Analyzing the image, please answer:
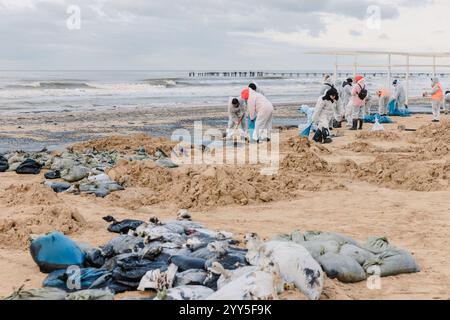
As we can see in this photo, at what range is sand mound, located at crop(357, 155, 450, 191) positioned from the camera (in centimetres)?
973

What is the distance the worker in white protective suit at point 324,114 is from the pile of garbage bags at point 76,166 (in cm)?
447

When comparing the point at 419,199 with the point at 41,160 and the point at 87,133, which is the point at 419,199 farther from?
the point at 87,133

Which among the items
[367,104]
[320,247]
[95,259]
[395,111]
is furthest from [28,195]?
[395,111]

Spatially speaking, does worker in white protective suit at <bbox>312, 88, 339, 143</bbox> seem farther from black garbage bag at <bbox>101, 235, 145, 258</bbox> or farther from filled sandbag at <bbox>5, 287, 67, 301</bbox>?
filled sandbag at <bbox>5, 287, 67, 301</bbox>

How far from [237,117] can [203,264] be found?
1096 cm

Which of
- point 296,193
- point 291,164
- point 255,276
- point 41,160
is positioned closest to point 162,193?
point 296,193

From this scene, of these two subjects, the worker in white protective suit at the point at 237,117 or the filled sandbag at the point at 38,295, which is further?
the worker in white protective suit at the point at 237,117

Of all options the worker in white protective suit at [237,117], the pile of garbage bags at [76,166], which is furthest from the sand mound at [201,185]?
the worker in white protective suit at [237,117]

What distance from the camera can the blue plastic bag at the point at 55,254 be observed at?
5449 millimetres

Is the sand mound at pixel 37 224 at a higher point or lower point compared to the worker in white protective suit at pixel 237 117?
lower

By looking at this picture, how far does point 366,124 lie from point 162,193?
1246 cm

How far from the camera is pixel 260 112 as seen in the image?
14992mm

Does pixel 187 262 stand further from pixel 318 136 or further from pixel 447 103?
pixel 447 103

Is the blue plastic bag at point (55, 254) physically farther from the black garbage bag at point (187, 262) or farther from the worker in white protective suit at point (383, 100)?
the worker in white protective suit at point (383, 100)
